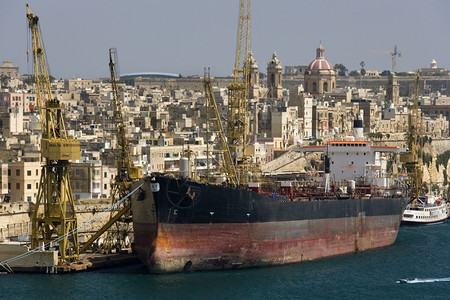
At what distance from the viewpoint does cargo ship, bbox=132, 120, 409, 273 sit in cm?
6431

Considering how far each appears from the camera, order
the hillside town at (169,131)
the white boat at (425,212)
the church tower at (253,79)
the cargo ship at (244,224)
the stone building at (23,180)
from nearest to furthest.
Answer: the cargo ship at (244,224) < the stone building at (23,180) < the hillside town at (169,131) < the white boat at (425,212) < the church tower at (253,79)

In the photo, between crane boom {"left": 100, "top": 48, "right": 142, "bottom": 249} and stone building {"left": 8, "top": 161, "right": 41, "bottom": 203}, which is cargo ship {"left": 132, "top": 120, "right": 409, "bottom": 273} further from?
stone building {"left": 8, "top": 161, "right": 41, "bottom": 203}

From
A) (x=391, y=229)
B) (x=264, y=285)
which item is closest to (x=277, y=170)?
(x=391, y=229)

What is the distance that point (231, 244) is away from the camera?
216 ft

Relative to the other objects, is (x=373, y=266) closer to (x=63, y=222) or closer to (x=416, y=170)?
(x=63, y=222)

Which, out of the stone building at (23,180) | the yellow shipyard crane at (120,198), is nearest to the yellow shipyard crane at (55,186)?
the yellow shipyard crane at (120,198)

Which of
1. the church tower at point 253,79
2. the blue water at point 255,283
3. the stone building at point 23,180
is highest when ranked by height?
the church tower at point 253,79

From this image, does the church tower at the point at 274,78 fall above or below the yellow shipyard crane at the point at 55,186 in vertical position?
above

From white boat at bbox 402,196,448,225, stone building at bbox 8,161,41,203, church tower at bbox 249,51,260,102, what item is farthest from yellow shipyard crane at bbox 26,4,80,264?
church tower at bbox 249,51,260,102

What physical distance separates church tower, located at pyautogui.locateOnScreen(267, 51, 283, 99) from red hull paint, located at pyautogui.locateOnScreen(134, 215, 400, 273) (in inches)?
4746

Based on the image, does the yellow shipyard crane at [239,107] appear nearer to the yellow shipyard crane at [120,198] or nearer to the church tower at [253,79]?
the yellow shipyard crane at [120,198]

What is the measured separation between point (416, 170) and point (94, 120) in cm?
4170

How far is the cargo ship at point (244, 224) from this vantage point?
64312 millimetres

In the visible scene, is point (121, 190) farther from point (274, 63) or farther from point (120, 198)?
point (274, 63)
